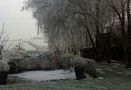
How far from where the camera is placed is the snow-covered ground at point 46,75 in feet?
28.1

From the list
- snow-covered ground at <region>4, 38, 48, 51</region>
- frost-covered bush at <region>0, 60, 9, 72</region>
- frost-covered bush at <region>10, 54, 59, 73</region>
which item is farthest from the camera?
snow-covered ground at <region>4, 38, 48, 51</region>

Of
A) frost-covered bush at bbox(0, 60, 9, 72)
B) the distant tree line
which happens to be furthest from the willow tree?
frost-covered bush at bbox(0, 60, 9, 72)

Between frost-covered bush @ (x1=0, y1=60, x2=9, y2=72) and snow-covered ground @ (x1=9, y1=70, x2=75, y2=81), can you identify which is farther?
snow-covered ground @ (x1=9, y1=70, x2=75, y2=81)

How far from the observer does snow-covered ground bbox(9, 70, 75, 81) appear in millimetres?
8570

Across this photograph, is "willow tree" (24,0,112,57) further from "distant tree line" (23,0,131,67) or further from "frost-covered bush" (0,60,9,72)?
"frost-covered bush" (0,60,9,72)

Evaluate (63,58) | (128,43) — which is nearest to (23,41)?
(128,43)

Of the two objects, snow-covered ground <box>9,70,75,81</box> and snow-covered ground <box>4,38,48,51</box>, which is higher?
snow-covered ground <box>4,38,48,51</box>

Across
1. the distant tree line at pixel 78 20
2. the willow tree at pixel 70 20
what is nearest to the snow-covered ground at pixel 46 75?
the distant tree line at pixel 78 20

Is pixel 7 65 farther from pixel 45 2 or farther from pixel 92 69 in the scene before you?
pixel 45 2

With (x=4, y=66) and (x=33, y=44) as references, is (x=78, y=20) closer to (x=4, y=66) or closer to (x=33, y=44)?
(x=33, y=44)

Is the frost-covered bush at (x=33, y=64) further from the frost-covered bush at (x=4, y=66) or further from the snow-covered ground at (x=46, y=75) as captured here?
the frost-covered bush at (x=4, y=66)

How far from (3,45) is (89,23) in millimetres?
4839

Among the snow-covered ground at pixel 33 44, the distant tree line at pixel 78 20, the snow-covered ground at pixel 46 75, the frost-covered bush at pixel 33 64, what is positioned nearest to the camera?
the snow-covered ground at pixel 46 75

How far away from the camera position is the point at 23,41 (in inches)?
672
